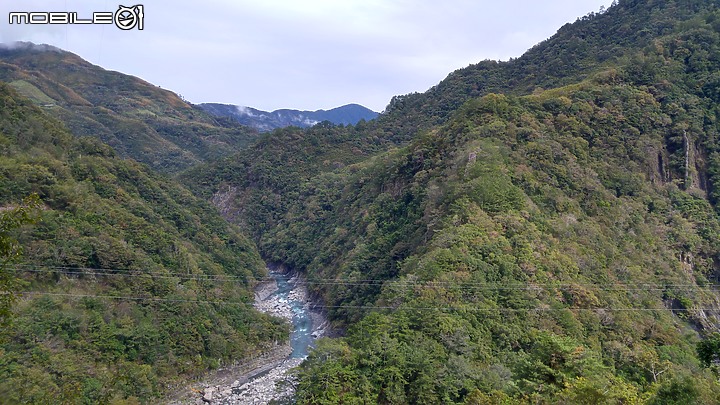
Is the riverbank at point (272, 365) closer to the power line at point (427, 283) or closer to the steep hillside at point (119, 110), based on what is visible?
the power line at point (427, 283)

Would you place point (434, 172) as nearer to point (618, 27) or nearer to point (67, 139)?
point (67, 139)

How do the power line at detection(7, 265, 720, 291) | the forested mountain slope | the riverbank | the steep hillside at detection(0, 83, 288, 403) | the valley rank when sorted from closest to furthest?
1. the forested mountain slope
2. the valley
3. the steep hillside at detection(0, 83, 288, 403)
4. the power line at detection(7, 265, 720, 291)
5. the riverbank

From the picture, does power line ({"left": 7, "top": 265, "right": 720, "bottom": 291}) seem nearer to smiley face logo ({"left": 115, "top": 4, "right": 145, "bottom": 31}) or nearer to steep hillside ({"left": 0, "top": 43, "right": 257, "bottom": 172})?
smiley face logo ({"left": 115, "top": 4, "right": 145, "bottom": 31})

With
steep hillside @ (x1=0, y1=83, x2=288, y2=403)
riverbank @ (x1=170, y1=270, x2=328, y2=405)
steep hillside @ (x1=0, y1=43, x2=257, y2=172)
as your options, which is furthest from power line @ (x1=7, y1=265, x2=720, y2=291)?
steep hillside @ (x1=0, y1=43, x2=257, y2=172)

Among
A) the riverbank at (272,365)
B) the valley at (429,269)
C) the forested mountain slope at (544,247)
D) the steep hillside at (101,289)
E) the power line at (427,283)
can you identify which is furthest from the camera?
the riverbank at (272,365)

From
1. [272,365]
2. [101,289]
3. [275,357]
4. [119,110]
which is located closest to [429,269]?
[272,365]

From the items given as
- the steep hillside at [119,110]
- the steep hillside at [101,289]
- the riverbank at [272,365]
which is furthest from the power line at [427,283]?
the steep hillside at [119,110]

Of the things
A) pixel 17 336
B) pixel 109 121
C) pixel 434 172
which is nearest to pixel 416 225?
pixel 434 172
